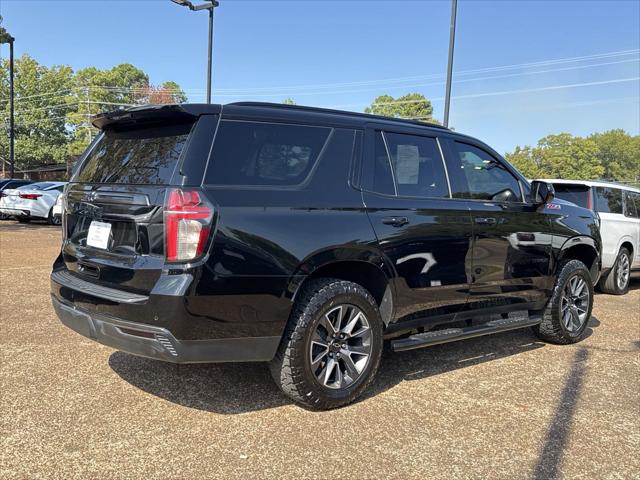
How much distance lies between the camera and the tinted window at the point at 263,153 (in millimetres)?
3100

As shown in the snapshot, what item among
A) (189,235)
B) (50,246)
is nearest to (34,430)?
(189,235)

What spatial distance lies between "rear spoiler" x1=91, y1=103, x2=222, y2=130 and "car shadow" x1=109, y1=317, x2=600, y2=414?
1.76 metres

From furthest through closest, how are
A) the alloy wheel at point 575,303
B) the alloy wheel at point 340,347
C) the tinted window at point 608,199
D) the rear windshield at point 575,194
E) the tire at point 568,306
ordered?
the tinted window at point 608,199 → the rear windshield at point 575,194 → the alloy wheel at point 575,303 → the tire at point 568,306 → the alloy wheel at point 340,347

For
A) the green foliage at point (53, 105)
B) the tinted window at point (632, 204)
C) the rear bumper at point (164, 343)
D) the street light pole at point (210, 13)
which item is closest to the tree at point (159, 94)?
the green foliage at point (53, 105)

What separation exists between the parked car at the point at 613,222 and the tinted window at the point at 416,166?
4.56m

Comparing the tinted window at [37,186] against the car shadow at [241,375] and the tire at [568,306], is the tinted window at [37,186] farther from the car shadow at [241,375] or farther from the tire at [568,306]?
the tire at [568,306]

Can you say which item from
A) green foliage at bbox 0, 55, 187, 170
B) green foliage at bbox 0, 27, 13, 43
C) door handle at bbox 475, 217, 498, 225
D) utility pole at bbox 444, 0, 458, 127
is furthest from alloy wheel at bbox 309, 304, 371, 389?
green foliage at bbox 0, 55, 187, 170

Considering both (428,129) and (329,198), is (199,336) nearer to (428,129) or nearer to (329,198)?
(329,198)

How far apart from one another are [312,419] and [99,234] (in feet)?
5.59

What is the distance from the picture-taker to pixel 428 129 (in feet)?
14.2

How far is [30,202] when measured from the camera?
663 inches

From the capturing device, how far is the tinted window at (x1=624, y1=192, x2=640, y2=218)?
342 inches

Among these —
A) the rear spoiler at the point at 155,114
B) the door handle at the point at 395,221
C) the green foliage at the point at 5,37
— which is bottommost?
the door handle at the point at 395,221

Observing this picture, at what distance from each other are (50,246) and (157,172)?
9305 mm
